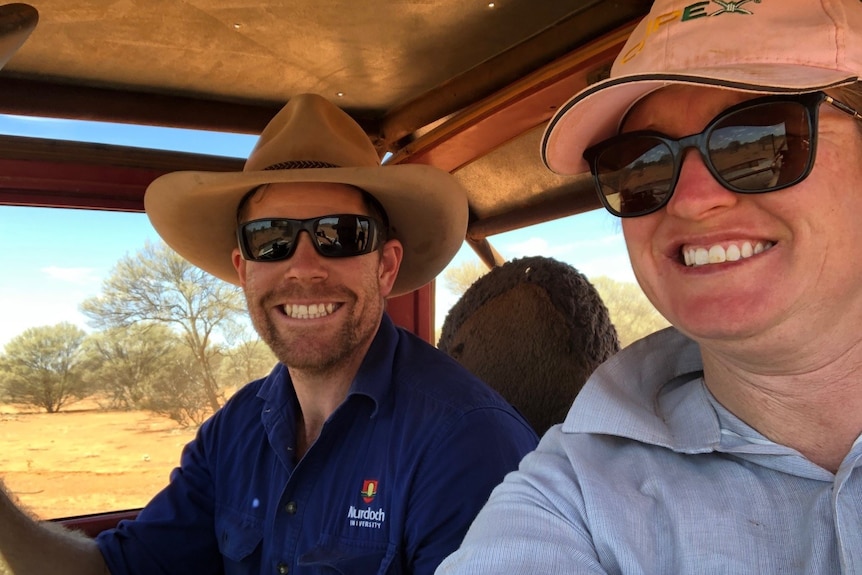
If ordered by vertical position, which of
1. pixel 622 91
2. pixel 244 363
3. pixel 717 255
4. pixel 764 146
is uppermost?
pixel 622 91

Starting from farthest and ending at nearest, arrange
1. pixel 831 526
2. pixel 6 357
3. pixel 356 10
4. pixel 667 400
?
pixel 6 357 → pixel 356 10 → pixel 667 400 → pixel 831 526

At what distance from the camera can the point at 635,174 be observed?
3.41 feet

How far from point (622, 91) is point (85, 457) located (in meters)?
2.15

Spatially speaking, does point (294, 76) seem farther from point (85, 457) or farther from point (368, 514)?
point (85, 457)

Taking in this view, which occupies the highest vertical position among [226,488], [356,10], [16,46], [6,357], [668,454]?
[356,10]

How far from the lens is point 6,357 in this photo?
7.16 feet

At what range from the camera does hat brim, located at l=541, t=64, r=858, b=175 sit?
0.83 metres

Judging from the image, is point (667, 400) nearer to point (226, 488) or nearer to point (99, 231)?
point (226, 488)

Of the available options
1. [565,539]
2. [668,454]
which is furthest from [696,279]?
[565,539]

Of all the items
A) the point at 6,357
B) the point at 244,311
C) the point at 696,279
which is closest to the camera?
the point at 696,279

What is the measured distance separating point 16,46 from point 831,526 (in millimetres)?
1612

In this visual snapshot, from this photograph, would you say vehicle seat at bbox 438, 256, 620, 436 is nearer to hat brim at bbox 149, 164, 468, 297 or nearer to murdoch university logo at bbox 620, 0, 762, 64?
hat brim at bbox 149, 164, 468, 297

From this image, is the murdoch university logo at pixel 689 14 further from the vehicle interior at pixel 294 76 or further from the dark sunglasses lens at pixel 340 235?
the dark sunglasses lens at pixel 340 235

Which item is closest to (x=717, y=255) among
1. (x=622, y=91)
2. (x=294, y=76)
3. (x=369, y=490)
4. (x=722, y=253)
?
(x=722, y=253)
